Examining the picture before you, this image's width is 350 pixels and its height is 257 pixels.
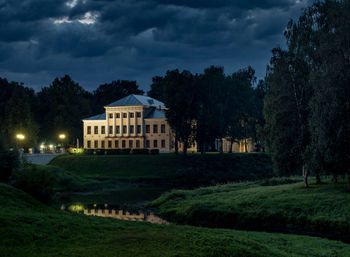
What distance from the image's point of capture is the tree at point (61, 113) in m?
91.4

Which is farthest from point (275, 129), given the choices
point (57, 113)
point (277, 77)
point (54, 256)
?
point (57, 113)

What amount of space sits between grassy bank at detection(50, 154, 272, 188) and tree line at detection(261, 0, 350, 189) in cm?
2492

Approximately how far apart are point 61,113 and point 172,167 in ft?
133

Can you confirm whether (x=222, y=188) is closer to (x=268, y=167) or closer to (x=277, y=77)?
(x=277, y=77)

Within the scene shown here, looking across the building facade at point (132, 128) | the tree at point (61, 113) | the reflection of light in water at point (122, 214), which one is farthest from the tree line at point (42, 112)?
the reflection of light in water at point (122, 214)

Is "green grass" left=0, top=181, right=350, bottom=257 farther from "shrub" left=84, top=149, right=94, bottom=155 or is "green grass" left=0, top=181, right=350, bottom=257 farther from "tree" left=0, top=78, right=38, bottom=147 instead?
"tree" left=0, top=78, right=38, bottom=147

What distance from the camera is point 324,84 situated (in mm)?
24547

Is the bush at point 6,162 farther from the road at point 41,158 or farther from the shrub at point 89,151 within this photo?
the shrub at point 89,151

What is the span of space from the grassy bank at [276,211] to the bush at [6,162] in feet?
39.2

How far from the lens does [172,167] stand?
207ft

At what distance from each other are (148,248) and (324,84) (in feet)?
56.9

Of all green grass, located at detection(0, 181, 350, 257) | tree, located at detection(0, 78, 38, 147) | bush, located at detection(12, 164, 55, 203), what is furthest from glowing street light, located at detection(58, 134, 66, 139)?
green grass, located at detection(0, 181, 350, 257)

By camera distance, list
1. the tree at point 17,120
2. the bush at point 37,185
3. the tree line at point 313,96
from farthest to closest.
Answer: the tree at point 17,120 < the tree line at point 313,96 < the bush at point 37,185

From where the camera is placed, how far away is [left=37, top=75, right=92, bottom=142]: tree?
300ft
